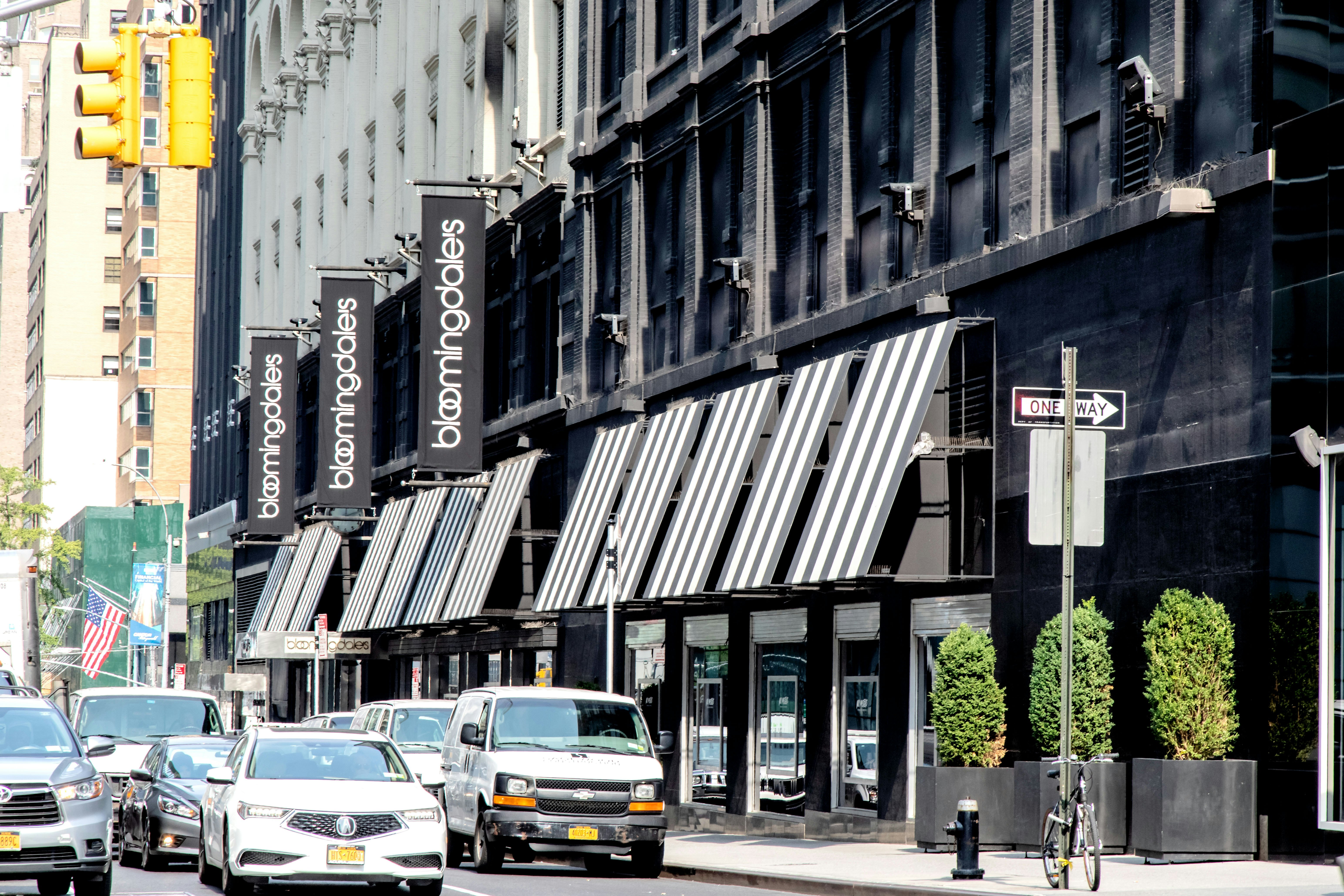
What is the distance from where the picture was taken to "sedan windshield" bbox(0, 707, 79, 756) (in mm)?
17734

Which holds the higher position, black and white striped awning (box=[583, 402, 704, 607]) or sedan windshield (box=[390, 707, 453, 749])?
black and white striped awning (box=[583, 402, 704, 607])

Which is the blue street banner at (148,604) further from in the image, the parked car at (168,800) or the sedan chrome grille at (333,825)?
the sedan chrome grille at (333,825)

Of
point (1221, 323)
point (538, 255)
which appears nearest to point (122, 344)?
point (538, 255)

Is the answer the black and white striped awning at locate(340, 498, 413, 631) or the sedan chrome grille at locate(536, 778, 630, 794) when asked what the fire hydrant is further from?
the black and white striped awning at locate(340, 498, 413, 631)

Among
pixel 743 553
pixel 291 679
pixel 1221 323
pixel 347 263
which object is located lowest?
pixel 291 679

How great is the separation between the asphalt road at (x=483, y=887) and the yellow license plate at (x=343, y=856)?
0.82m

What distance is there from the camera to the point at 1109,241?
2177 cm

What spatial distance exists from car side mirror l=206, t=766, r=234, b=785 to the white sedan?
2 centimetres

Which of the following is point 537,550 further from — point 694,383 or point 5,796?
point 5,796

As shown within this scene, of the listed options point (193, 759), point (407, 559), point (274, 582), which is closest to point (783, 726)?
point (193, 759)

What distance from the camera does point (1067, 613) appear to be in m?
17.7

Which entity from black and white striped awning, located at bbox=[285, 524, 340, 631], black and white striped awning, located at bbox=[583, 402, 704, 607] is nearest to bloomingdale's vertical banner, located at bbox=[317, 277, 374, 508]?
black and white striped awning, located at bbox=[285, 524, 340, 631]

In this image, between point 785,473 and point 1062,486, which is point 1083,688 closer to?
point 1062,486

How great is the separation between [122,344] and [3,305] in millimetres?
49339
